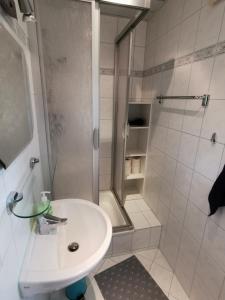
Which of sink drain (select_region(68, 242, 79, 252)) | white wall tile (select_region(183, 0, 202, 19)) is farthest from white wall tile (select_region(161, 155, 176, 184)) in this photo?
white wall tile (select_region(183, 0, 202, 19))

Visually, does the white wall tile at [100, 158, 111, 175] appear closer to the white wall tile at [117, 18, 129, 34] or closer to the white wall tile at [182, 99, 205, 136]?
the white wall tile at [182, 99, 205, 136]

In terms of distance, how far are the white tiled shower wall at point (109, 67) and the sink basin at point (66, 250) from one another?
4.03ft

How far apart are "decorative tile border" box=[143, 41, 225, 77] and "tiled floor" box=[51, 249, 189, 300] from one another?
1833mm

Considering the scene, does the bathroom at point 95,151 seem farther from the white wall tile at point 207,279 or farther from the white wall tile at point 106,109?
the white wall tile at point 106,109

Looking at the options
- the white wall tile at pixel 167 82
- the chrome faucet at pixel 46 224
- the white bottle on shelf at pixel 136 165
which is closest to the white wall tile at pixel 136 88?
the white wall tile at pixel 167 82

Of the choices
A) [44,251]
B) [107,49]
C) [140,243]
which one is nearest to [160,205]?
[140,243]

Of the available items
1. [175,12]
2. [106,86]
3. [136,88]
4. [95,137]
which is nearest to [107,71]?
[106,86]

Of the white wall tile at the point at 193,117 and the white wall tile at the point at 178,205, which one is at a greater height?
the white wall tile at the point at 193,117

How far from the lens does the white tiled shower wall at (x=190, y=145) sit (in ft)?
3.56

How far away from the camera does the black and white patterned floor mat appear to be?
1364 millimetres

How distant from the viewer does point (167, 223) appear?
1675 mm

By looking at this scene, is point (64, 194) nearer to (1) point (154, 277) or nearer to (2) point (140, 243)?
(2) point (140, 243)

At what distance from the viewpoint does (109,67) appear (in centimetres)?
203

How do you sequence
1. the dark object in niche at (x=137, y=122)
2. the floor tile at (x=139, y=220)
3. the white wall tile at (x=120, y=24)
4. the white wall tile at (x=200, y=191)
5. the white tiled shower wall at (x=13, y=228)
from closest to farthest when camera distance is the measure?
the white tiled shower wall at (x=13, y=228) < the white wall tile at (x=200, y=191) < the floor tile at (x=139, y=220) < the white wall tile at (x=120, y=24) < the dark object in niche at (x=137, y=122)
